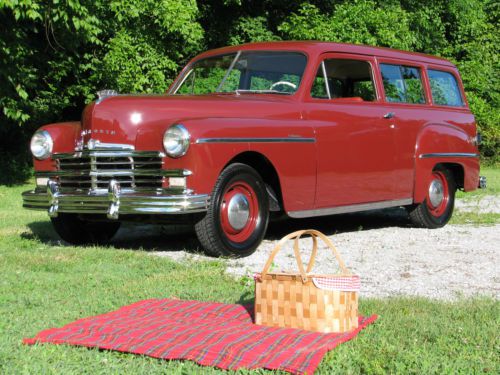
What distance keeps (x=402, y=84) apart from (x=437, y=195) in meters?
1.36

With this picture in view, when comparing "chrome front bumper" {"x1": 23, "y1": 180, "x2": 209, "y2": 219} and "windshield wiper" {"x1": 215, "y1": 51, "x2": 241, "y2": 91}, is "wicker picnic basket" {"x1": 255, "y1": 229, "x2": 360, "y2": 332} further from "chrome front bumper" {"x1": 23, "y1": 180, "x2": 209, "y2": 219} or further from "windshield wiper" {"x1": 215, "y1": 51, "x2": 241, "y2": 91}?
"windshield wiper" {"x1": 215, "y1": 51, "x2": 241, "y2": 91}

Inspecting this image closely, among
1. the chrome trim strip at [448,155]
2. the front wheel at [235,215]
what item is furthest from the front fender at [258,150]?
the chrome trim strip at [448,155]

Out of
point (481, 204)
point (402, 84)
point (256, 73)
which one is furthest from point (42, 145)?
point (481, 204)

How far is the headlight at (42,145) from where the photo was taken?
704cm

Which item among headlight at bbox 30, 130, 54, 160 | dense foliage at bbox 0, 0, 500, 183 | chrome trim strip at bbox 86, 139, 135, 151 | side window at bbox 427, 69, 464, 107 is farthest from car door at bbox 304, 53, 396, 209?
dense foliage at bbox 0, 0, 500, 183

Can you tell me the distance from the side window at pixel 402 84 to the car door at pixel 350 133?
196 mm

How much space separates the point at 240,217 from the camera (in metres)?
6.62

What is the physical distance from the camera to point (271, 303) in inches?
161

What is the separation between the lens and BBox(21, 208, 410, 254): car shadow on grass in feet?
24.3

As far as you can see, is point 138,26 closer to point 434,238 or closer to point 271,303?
point 434,238

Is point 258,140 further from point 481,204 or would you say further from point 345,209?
point 481,204

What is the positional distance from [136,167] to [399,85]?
337 cm

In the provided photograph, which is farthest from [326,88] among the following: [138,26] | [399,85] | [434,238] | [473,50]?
[473,50]

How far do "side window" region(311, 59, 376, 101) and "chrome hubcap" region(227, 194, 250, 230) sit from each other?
1.34 meters
